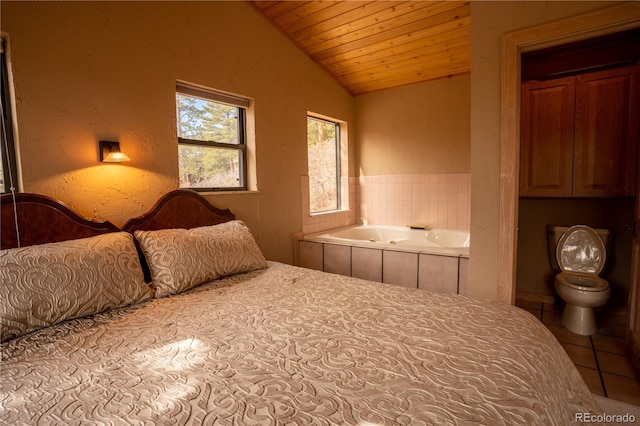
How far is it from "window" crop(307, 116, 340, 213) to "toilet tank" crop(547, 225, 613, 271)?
7.42 ft

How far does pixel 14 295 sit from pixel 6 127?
36.4 inches

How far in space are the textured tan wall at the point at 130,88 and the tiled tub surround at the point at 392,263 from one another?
16.5 inches

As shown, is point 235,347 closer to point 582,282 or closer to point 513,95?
point 513,95

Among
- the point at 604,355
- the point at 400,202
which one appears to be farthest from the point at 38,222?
the point at 604,355

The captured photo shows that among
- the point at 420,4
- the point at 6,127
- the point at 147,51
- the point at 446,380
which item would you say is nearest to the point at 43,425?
the point at 446,380

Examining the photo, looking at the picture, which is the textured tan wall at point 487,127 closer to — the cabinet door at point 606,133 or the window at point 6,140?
the cabinet door at point 606,133

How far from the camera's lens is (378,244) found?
9.73 feet

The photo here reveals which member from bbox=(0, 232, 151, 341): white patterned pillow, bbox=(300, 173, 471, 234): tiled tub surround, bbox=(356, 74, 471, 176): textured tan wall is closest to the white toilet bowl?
bbox=(300, 173, 471, 234): tiled tub surround

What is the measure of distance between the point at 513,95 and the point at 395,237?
215 cm

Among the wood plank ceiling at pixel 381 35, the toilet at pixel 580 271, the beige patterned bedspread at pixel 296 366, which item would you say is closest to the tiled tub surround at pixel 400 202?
the toilet at pixel 580 271

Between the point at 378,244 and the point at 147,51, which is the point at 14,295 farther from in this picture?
the point at 378,244

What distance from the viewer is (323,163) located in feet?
13.1

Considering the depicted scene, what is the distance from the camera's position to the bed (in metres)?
0.83

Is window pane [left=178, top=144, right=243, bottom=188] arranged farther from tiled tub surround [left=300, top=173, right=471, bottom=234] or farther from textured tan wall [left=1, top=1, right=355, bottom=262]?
tiled tub surround [left=300, top=173, right=471, bottom=234]
